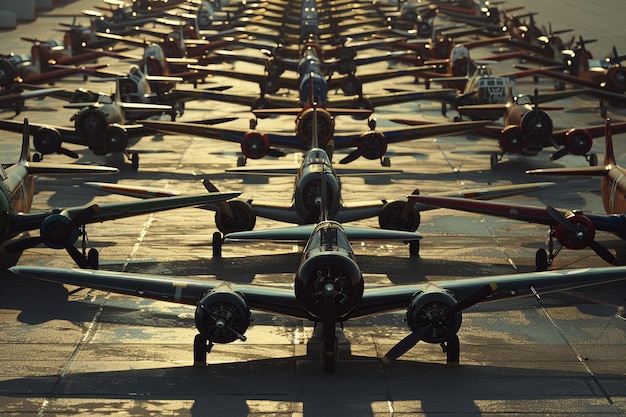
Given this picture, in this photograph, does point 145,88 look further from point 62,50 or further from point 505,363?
point 505,363

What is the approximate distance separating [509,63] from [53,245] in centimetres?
7785

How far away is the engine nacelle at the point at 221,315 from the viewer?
27.7 metres

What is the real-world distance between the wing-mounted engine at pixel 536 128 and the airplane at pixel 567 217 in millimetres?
15412

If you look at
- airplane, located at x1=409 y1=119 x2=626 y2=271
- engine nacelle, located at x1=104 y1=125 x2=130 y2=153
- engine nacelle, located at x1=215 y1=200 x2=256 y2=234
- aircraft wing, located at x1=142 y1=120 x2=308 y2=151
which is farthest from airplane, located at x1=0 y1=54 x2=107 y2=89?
airplane, located at x1=409 y1=119 x2=626 y2=271

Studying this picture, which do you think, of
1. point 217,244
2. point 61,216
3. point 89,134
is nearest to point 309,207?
point 217,244

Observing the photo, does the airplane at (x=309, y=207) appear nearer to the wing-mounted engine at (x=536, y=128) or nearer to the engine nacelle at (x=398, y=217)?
the engine nacelle at (x=398, y=217)

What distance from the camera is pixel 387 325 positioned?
33.0 metres

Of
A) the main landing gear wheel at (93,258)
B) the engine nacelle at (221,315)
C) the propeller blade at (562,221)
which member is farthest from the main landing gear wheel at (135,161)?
the engine nacelle at (221,315)

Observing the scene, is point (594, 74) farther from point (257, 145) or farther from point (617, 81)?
point (257, 145)

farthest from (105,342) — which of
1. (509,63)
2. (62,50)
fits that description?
(509,63)

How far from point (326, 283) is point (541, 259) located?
487 inches

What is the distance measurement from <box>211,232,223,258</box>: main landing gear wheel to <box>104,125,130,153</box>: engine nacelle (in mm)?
17426

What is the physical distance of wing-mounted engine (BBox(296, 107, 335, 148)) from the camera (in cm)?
5425

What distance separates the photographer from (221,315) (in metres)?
27.7
